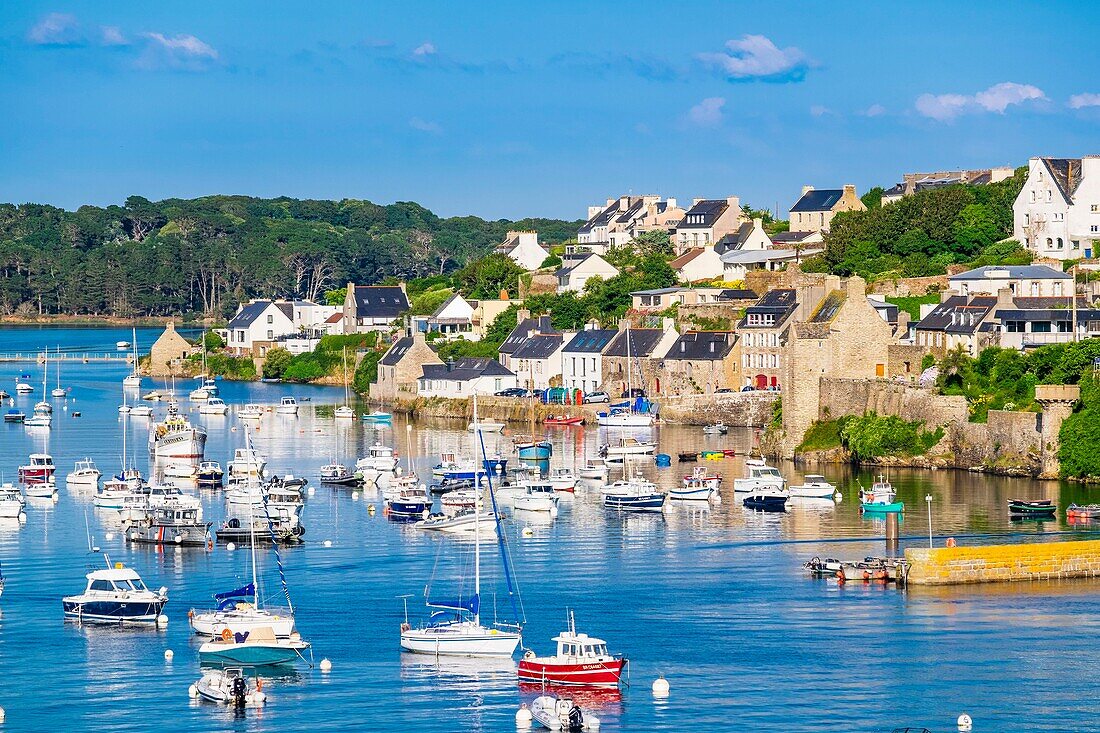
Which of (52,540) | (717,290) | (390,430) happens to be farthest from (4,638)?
(717,290)

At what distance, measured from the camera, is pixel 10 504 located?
2237 inches

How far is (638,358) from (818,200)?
2609 centimetres

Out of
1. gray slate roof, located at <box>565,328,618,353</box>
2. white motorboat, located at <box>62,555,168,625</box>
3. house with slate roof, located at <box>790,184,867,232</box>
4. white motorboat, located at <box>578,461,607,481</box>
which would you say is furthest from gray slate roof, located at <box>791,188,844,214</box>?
white motorboat, located at <box>62,555,168,625</box>

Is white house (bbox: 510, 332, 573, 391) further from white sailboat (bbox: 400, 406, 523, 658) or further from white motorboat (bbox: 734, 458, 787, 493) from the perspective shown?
white sailboat (bbox: 400, 406, 523, 658)

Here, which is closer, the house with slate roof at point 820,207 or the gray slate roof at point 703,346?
the gray slate roof at point 703,346

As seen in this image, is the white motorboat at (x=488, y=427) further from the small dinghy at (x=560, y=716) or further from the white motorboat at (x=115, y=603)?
the small dinghy at (x=560, y=716)

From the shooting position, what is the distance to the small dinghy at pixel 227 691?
34.9 meters

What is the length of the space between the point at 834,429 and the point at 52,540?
2759 centimetres

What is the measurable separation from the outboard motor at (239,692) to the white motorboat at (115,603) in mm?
6555

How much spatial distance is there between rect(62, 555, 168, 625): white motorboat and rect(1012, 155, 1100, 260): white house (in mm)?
49857

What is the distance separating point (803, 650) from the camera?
3847 centimetres

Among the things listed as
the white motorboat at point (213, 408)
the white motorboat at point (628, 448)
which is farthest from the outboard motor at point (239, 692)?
the white motorboat at point (213, 408)

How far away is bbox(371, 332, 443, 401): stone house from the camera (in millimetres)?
94438

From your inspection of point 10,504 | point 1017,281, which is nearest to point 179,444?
point 10,504
